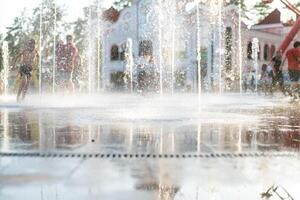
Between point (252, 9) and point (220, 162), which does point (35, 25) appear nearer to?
point (252, 9)

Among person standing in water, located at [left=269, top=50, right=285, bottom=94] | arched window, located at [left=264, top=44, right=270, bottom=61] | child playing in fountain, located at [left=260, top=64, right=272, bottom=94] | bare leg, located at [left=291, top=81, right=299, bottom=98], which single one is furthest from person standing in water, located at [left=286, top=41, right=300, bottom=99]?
arched window, located at [left=264, top=44, right=270, bottom=61]

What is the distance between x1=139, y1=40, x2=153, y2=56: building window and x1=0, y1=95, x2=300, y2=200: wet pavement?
2958 cm

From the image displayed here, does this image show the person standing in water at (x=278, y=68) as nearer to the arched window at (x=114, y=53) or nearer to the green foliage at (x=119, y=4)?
the arched window at (x=114, y=53)

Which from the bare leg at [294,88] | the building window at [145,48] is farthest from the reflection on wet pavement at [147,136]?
the building window at [145,48]

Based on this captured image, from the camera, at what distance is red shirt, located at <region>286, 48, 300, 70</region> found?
15362 millimetres

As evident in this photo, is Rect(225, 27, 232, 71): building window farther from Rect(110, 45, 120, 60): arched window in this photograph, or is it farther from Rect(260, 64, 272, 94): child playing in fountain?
Rect(260, 64, 272, 94): child playing in fountain

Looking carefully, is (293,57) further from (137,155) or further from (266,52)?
(266,52)

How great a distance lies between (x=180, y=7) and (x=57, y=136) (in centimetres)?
3076

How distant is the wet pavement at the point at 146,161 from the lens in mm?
3477

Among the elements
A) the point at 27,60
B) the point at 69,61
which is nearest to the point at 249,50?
the point at 69,61

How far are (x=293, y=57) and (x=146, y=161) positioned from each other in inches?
460

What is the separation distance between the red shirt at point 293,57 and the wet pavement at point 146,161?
26.1 feet

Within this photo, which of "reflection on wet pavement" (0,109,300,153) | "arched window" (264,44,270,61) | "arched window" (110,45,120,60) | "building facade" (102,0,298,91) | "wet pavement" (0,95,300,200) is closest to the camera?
"wet pavement" (0,95,300,200)

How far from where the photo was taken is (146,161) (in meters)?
4.63
